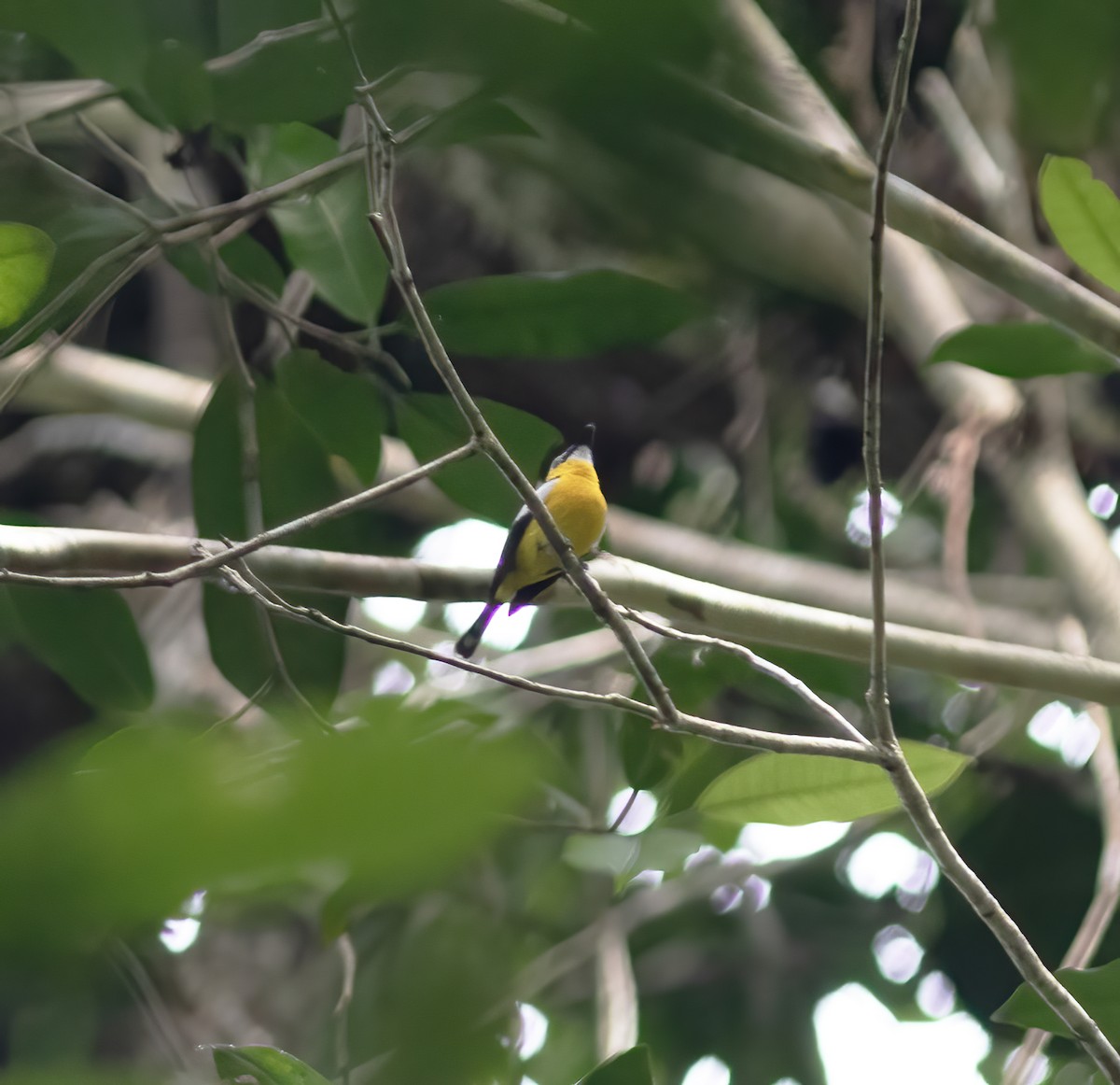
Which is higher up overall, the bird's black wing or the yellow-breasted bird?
the bird's black wing

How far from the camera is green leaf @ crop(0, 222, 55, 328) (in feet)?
3.91

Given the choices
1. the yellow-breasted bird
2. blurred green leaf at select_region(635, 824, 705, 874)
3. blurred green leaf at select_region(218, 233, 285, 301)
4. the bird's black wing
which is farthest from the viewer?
the yellow-breasted bird

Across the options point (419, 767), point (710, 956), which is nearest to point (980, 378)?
point (710, 956)

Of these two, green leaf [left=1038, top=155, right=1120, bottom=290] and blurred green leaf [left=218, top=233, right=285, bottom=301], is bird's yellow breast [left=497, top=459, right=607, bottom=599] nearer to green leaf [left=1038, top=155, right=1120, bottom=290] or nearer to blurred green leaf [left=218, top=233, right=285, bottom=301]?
blurred green leaf [left=218, top=233, right=285, bottom=301]

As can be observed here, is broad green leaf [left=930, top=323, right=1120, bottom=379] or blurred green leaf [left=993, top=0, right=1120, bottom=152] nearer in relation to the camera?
blurred green leaf [left=993, top=0, right=1120, bottom=152]

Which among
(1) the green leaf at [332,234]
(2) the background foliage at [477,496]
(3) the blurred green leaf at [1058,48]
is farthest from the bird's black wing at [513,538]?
(3) the blurred green leaf at [1058,48]

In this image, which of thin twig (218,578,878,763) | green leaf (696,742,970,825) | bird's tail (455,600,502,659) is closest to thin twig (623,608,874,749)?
thin twig (218,578,878,763)

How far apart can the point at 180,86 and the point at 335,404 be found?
55 centimetres

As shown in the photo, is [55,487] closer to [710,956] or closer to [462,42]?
[710,956]

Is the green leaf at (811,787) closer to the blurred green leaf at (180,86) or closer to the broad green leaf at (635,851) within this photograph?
the broad green leaf at (635,851)

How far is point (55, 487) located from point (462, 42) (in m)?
3.86

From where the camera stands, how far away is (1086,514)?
8.05ft

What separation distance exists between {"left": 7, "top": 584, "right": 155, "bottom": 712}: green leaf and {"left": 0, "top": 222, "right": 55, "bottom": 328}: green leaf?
582mm

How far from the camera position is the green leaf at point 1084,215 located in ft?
5.02
